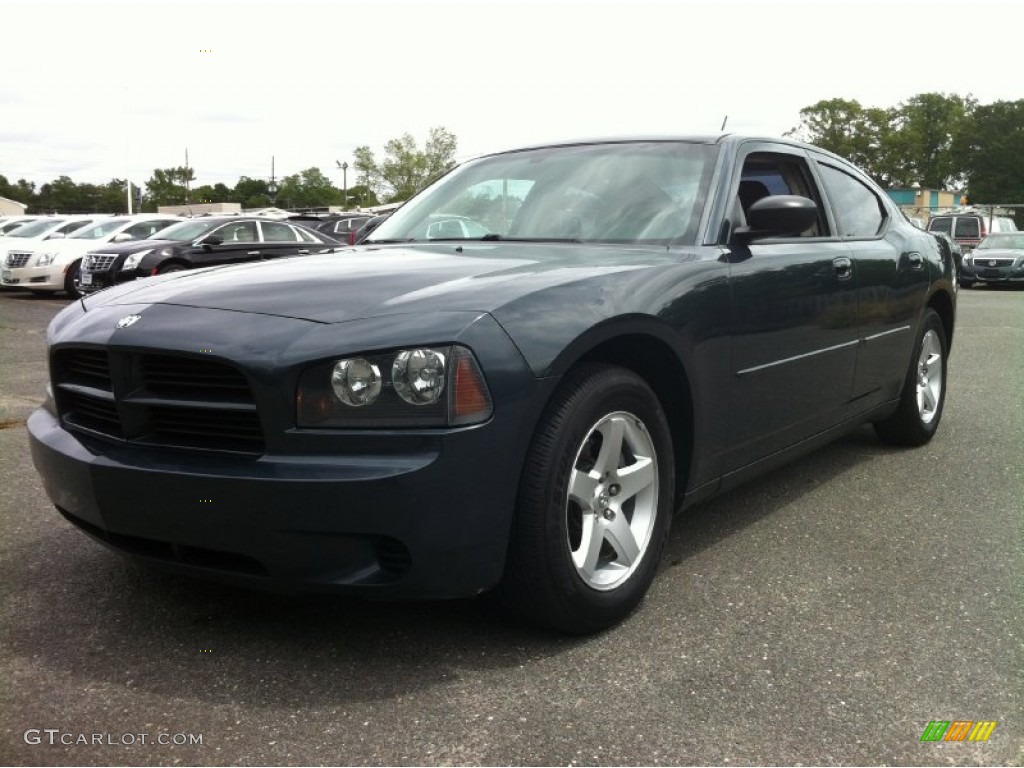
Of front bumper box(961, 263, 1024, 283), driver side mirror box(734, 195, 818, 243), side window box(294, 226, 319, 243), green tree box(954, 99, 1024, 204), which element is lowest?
front bumper box(961, 263, 1024, 283)

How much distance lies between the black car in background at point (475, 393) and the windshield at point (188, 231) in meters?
12.3

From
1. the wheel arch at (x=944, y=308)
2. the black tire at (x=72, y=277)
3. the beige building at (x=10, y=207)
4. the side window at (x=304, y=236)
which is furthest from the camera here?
the beige building at (x=10, y=207)

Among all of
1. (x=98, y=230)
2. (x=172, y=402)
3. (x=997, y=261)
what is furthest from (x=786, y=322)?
(x=997, y=261)

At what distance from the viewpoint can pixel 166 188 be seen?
109 metres

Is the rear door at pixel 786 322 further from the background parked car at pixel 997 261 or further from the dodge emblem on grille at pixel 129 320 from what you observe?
the background parked car at pixel 997 261

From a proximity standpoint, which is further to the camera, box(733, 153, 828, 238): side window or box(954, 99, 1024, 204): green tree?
box(954, 99, 1024, 204): green tree

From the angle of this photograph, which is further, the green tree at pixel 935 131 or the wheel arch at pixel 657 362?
the green tree at pixel 935 131

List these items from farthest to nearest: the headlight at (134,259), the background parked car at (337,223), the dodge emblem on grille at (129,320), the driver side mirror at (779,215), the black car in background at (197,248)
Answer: the background parked car at (337,223) < the black car in background at (197,248) < the headlight at (134,259) < the driver side mirror at (779,215) < the dodge emblem on grille at (129,320)

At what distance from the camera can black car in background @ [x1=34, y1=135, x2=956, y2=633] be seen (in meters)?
2.53

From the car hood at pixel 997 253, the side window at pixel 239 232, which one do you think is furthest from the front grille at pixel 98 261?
the car hood at pixel 997 253

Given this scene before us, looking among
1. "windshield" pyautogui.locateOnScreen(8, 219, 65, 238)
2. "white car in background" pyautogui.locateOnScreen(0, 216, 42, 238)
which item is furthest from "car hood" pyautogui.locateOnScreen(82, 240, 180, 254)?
"white car in background" pyautogui.locateOnScreen(0, 216, 42, 238)

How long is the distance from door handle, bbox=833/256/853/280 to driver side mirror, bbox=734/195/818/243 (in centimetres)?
66

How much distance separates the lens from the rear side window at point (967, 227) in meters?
29.7
